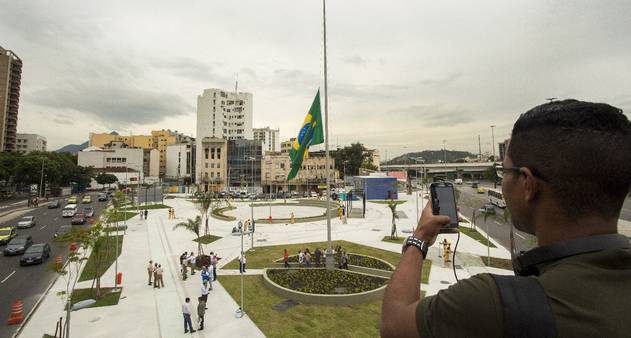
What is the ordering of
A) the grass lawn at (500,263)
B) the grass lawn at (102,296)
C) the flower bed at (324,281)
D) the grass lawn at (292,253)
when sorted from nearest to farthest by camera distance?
the grass lawn at (102,296), the flower bed at (324,281), the grass lawn at (500,263), the grass lawn at (292,253)

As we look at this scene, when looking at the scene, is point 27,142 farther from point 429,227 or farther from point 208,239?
point 429,227

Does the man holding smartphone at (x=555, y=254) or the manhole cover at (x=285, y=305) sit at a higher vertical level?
the man holding smartphone at (x=555, y=254)

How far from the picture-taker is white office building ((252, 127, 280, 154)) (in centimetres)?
14538

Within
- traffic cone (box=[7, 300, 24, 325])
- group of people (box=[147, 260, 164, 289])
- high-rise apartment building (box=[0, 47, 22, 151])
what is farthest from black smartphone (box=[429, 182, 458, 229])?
high-rise apartment building (box=[0, 47, 22, 151])

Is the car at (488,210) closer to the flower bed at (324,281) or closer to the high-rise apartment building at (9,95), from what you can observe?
the flower bed at (324,281)

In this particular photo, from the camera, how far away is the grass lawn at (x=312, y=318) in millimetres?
11438

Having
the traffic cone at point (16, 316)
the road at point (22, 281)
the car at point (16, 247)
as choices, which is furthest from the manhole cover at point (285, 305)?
the car at point (16, 247)

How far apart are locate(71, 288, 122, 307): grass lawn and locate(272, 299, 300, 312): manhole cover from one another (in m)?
7.77

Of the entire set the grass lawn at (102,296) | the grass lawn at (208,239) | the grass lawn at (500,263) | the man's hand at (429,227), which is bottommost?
the grass lawn at (500,263)

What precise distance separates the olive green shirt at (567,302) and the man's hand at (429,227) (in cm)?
72

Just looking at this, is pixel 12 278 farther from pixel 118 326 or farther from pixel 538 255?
pixel 538 255

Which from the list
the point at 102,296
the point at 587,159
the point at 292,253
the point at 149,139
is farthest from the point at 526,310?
the point at 149,139

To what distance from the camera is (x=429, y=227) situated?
232 cm

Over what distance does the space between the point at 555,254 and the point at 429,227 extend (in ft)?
2.87
